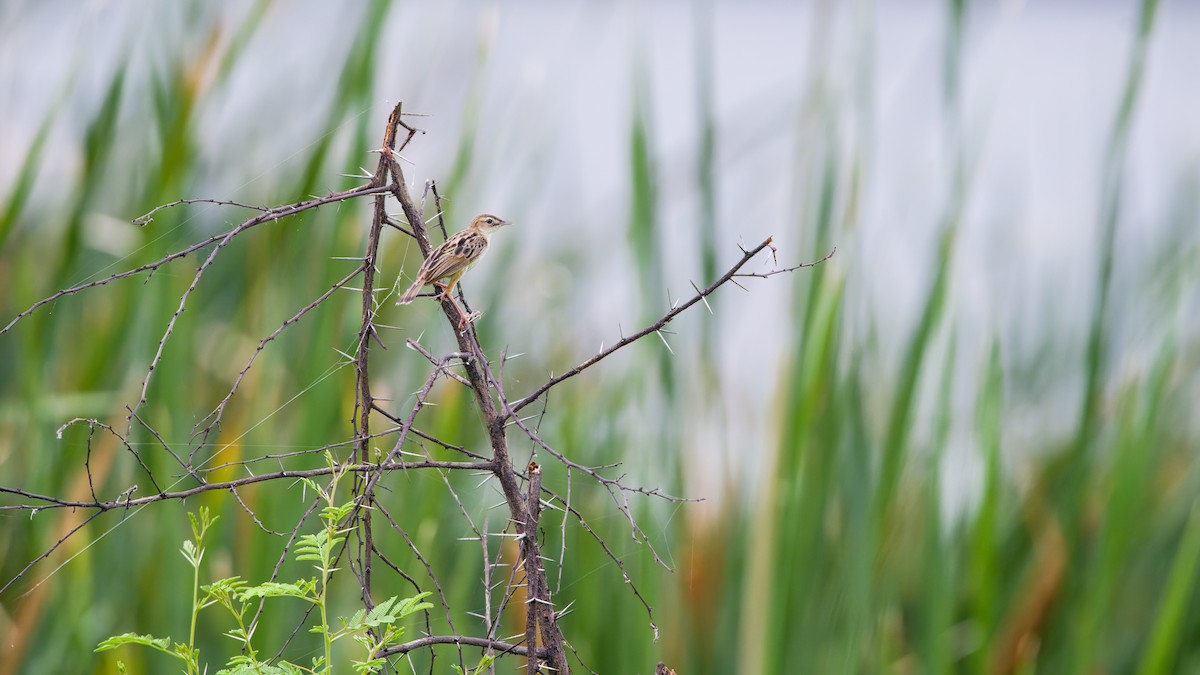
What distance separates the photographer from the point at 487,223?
1302mm

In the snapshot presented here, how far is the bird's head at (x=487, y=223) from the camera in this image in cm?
117

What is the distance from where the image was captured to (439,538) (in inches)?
74.4

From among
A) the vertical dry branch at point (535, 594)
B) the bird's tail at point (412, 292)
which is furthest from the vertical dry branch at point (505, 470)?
the bird's tail at point (412, 292)

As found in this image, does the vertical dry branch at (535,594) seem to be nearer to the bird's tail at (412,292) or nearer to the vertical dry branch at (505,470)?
the vertical dry branch at (505,470)

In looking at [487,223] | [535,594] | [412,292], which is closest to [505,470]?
[535,594]

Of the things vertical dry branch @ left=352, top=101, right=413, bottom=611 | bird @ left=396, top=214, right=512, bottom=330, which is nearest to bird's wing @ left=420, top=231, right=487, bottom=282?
bird @ left=396, top=214, right=512, bottom=330

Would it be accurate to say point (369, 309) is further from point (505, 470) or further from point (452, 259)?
point (452, 259)

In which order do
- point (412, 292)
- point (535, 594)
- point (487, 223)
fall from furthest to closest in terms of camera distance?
1. point (487, 223)
2. point (412, 292)
3. point (535, 594)

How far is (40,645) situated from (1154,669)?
6.82 ft

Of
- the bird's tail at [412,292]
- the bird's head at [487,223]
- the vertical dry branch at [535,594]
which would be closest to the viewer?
the vertical dry branch at [535,594]

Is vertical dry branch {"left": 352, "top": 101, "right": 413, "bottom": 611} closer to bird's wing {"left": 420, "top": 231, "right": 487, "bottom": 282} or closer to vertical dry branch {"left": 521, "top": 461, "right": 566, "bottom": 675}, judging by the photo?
vertical dry branch {"left": 521, "top": 461, "right": 566, "bottom": 675}

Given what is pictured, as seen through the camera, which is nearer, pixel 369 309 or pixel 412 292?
pixel 369 309

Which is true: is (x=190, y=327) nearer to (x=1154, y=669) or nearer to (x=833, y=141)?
(x=833, y=141)

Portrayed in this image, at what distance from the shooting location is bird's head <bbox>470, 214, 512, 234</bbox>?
1172 mm
